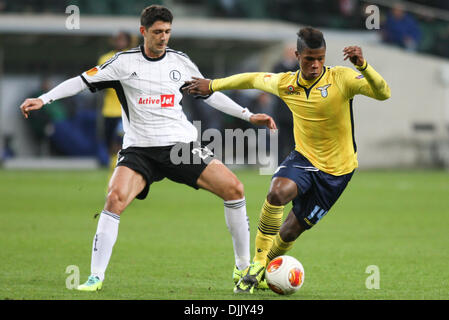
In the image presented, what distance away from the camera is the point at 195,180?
7.10 m

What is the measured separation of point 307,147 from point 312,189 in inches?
14.7

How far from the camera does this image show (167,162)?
23.3 ft

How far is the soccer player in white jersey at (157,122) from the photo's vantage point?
278 inches

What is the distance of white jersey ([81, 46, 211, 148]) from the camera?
7.22 metres

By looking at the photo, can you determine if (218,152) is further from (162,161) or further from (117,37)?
(162,161)

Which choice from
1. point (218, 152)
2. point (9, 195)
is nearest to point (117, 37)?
point (9, 195)

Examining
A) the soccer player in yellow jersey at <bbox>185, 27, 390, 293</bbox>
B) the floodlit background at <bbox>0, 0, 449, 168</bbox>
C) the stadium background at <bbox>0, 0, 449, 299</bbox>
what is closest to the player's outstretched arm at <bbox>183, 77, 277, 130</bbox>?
the soccer player in yellow jersey at <bbox>185, 27, 390, 293</bbox>

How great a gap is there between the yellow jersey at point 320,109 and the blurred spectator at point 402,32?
18.5 meters

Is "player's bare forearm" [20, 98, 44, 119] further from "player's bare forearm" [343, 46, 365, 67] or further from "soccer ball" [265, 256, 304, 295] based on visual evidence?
"player's bare forearm" [343, 46, 365, 67]

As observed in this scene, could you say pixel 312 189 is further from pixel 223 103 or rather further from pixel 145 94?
pixel 145 94

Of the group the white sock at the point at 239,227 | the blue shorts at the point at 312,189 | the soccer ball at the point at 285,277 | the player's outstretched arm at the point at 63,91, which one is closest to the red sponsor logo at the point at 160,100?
the player's outstretched arm at the point at 63,91

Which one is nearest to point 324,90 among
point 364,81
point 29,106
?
point 364,81

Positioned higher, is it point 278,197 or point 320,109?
point 320,109

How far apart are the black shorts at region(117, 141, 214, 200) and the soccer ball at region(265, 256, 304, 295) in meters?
0.97
